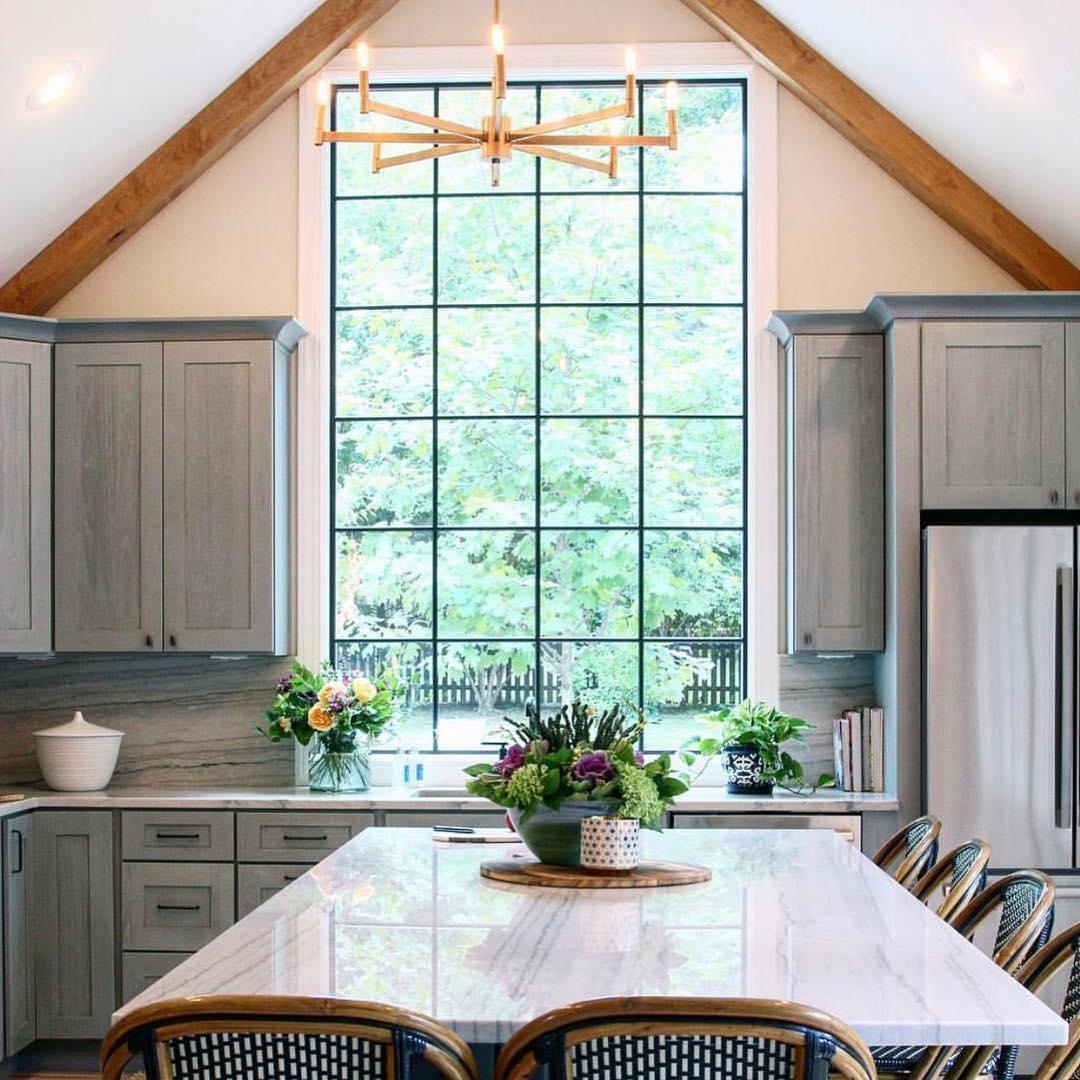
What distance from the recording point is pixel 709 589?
6.14 metres

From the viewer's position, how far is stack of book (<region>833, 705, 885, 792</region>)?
5652 millimetres

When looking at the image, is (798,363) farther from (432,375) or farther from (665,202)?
(432,375)

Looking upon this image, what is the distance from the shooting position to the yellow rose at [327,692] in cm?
570

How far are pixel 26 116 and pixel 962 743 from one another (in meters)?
3.62

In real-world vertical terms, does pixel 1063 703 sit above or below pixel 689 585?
below

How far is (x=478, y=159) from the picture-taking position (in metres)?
6.26

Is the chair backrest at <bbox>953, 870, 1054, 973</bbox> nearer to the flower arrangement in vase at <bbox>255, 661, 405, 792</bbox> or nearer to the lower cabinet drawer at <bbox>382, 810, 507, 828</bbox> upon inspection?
the lower cabinet drawer at <bbox>382, 810, 507, 828</bbox>

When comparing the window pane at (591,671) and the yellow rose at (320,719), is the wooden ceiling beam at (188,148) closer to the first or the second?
the yellow rose at (320,719)

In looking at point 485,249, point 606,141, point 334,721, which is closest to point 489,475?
point 485,249

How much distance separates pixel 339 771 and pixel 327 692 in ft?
0.97

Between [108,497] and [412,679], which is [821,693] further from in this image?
[108,497]

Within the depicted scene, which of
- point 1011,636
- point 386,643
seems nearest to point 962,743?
point 1011,636

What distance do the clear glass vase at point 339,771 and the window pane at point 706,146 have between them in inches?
96.1

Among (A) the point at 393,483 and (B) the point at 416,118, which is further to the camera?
(A) the point at 393,483
